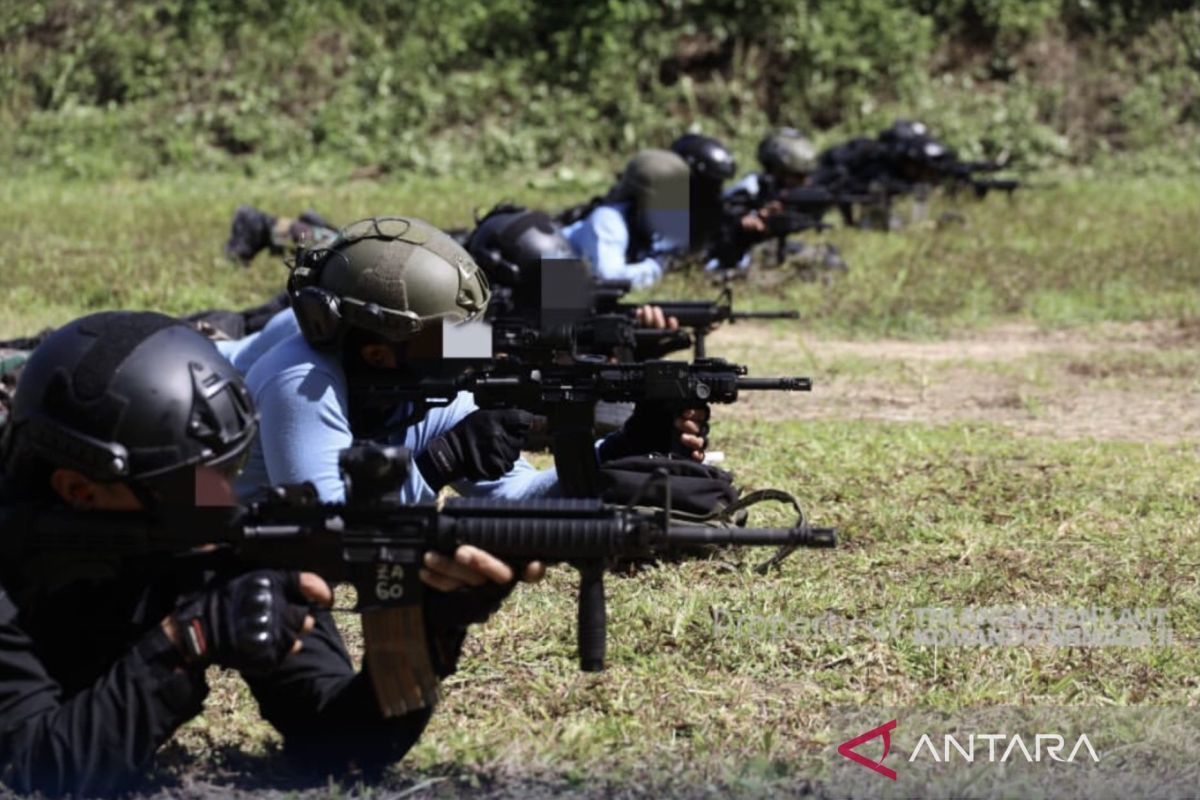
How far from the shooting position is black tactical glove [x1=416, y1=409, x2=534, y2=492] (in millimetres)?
4844

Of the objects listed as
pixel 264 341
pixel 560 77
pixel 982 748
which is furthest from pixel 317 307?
pixel 560 77

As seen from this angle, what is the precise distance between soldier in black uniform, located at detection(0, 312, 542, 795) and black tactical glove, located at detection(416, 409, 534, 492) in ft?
5.50

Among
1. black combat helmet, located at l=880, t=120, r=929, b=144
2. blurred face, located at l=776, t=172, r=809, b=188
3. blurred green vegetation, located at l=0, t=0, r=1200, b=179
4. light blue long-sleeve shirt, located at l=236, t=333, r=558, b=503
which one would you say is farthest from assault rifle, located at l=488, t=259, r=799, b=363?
blurred green vegetation, located at l=0, t=0, r=1200, b=179

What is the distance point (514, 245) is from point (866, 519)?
7.32 feet

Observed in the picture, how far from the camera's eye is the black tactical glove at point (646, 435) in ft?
17.6

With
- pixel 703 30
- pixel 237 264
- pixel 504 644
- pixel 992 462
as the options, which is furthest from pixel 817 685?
pixel 703 30

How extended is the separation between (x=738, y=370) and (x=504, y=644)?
1.37 m

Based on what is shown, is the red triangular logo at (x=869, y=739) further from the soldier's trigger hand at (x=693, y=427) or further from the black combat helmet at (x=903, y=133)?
the black combat helmet at (x=903, y=133)

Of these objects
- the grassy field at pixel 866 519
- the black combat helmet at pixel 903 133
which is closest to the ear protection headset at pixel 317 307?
the grassy field at pixel 866 519

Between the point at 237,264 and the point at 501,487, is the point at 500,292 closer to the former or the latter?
the point at 501,487

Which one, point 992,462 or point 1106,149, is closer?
point 992,462

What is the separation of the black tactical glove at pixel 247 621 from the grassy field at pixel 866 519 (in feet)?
2.27

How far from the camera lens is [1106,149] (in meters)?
18.7

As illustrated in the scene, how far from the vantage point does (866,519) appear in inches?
233
